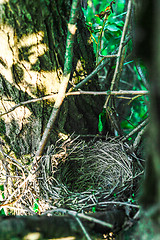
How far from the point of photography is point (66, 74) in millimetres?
1094

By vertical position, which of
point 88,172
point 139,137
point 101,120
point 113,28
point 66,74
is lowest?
point 88,172

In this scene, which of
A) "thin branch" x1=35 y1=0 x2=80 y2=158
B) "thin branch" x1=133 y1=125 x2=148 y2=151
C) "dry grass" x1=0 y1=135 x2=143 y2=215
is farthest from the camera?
"thin branch" x1=133 y1=125 x2=148 y2=151

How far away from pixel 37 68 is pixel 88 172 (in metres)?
0.80

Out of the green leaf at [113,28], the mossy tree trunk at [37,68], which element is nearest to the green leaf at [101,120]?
the mossy tree trunk at [37,68]

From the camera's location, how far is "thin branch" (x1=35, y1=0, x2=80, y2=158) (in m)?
0.96

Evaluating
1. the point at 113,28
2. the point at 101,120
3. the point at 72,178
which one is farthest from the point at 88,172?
the point at 113,28

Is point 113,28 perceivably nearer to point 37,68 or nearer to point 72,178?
point 37,68

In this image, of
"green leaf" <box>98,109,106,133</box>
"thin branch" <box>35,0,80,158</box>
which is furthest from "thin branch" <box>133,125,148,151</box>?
"thin branch" <box>35,0,80,158</box>

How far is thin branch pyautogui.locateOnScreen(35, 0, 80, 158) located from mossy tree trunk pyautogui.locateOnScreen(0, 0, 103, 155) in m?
0.06

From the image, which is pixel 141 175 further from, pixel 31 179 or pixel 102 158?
pixel 31 179

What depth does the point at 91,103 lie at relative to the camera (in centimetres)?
135

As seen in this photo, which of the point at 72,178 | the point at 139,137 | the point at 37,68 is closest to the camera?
the point at 37,68

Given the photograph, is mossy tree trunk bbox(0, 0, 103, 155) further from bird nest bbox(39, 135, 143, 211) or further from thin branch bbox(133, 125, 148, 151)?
thin branch bbox(133, 125, 148, 151)

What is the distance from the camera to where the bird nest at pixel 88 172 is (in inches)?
43.2
